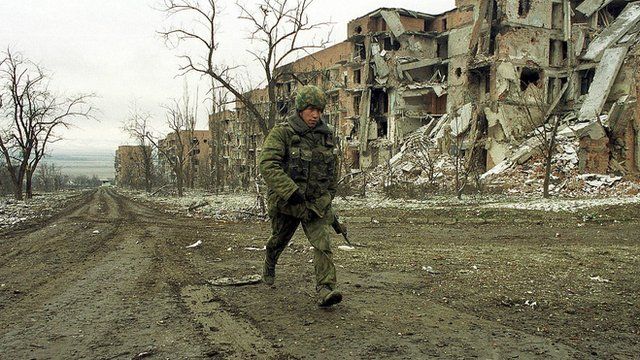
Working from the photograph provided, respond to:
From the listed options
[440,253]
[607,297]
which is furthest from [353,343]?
[440,253]

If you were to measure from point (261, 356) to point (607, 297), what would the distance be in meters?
3.55

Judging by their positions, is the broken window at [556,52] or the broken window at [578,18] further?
the broken window at [578,18]

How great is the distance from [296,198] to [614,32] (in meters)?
33.2

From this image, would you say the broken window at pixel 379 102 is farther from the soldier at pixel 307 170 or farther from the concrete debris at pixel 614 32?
the soldier at pixel 307 170

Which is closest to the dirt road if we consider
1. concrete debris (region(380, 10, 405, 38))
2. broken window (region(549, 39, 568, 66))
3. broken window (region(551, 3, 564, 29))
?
broken window (region(549, 39, 568, 66))

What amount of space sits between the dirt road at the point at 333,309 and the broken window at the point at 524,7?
26930 millimetres

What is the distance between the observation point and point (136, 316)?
4.04m

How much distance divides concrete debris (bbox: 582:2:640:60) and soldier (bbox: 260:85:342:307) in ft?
104

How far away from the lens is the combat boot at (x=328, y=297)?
405cm

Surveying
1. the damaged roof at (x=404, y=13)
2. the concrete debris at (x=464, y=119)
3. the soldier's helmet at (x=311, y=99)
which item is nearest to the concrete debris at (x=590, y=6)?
the concrete debris at (x=464, y=119)

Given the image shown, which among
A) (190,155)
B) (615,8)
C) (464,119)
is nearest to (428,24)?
(615,8)

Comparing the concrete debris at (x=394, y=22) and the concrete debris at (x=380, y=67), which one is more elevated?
the concrete debris at (x=394, y=22)

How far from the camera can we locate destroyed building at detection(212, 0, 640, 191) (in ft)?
84.5

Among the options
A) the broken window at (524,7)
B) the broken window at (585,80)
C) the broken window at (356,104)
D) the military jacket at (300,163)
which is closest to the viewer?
the military jacket at (300,163)
